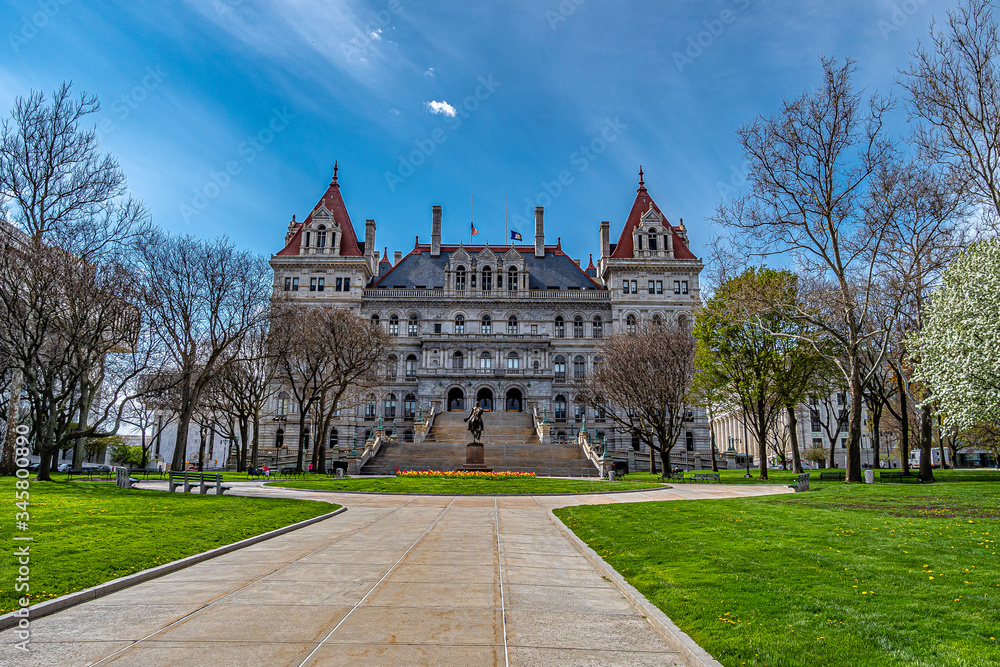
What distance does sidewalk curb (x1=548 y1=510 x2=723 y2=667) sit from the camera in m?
5.62

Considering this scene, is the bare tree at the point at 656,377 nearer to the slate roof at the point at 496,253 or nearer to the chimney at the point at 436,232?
the slate roof at the point at 496,253

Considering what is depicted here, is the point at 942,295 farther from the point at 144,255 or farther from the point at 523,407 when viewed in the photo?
the point at 523,407

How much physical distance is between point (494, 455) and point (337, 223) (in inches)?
1490

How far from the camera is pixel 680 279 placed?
68812 millimetres

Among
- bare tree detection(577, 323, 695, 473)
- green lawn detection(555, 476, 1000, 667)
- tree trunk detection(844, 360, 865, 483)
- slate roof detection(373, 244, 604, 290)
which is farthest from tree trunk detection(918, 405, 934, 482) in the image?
slate roof detection(373, 244, 604, 290)

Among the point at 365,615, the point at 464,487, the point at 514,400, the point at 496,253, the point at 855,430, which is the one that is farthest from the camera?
the point at 496,253

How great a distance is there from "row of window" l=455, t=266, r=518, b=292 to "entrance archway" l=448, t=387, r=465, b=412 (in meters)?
12.0

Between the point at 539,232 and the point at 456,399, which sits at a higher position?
the point at 539,232

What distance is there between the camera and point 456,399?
66062 mm

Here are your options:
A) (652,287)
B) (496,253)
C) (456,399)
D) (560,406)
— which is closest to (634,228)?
(652,287)

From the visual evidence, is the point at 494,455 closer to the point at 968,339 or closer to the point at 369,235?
the point at 968,339

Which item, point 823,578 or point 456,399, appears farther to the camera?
point 456,399

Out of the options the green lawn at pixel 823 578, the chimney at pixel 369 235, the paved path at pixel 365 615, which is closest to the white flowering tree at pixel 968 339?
the green lawn at pixel 823 578

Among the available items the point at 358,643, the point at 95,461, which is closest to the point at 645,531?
the point at 358,643
